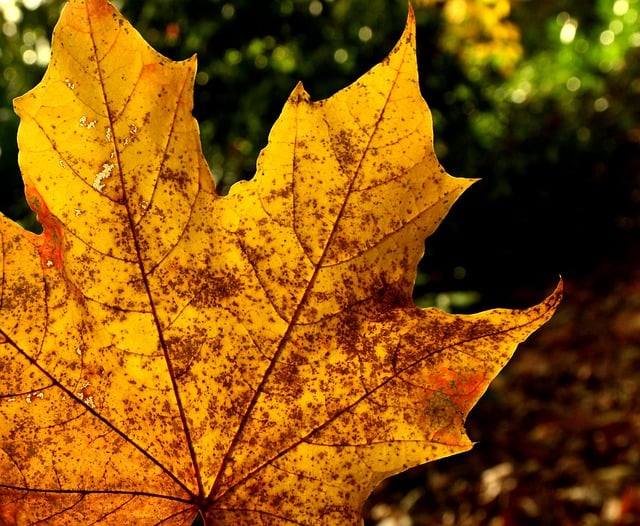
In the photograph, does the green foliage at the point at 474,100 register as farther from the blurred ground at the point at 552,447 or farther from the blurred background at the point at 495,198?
the blurred ground at the point at 552,447

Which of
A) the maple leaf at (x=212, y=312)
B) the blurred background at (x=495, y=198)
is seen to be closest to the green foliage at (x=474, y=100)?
the blurred background at (x=495, y=198)

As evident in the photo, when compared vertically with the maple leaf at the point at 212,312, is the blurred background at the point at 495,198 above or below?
above

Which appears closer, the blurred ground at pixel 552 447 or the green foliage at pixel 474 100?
the blurred ground at pixel 552 447

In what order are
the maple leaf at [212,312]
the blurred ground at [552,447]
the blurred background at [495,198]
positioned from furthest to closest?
1. the blurred background at [495,198]
2. the blurred ground at [552,447]
3. the maple leaf at [212,312]

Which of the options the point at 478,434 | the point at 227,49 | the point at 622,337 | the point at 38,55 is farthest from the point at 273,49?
the point at 622,337

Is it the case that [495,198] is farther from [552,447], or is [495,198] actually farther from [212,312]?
[212,312]

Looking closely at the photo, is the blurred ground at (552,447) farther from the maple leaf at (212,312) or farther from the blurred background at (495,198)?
the maple leaf at (212,312)

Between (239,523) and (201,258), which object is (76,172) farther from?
(239,523)

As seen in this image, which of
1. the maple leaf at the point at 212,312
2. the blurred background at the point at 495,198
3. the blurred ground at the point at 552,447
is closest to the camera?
the maple leaf at the point at 212,312

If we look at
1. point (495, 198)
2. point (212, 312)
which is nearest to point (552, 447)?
point (495, 198)
